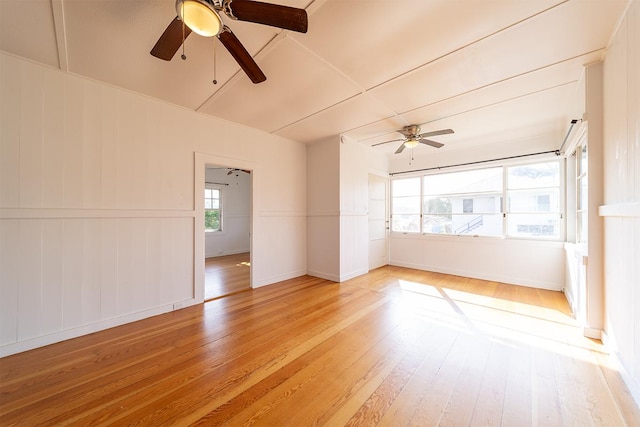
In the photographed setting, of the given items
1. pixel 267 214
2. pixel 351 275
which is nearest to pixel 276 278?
pixel 267 214

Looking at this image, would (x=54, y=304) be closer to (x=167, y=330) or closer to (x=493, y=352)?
(x=167, y=330)

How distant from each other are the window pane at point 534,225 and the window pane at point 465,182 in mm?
620

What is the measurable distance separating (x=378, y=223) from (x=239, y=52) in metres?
4.49

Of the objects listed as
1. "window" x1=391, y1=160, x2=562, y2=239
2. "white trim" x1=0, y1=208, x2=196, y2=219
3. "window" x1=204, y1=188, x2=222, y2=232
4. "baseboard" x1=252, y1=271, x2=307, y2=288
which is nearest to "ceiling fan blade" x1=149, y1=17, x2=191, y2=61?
"white trim" x1=0, y1=208, x2=196, y2=219

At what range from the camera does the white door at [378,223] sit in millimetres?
5277

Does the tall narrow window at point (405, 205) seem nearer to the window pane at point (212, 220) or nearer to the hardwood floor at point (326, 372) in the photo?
the hardwood floor at point (326, 372)

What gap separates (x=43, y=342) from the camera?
2.18 meters

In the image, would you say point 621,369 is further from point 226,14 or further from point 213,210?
point 213,210

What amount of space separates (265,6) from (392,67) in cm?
136

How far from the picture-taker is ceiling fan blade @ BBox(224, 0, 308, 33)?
4.32ft

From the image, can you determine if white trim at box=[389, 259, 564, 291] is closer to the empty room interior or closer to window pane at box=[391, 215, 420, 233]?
the empty room interior

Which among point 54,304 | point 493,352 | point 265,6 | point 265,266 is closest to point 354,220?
point 265,266

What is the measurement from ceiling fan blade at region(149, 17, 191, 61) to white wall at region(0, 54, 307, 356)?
4.79ft

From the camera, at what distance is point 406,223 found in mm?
5484
